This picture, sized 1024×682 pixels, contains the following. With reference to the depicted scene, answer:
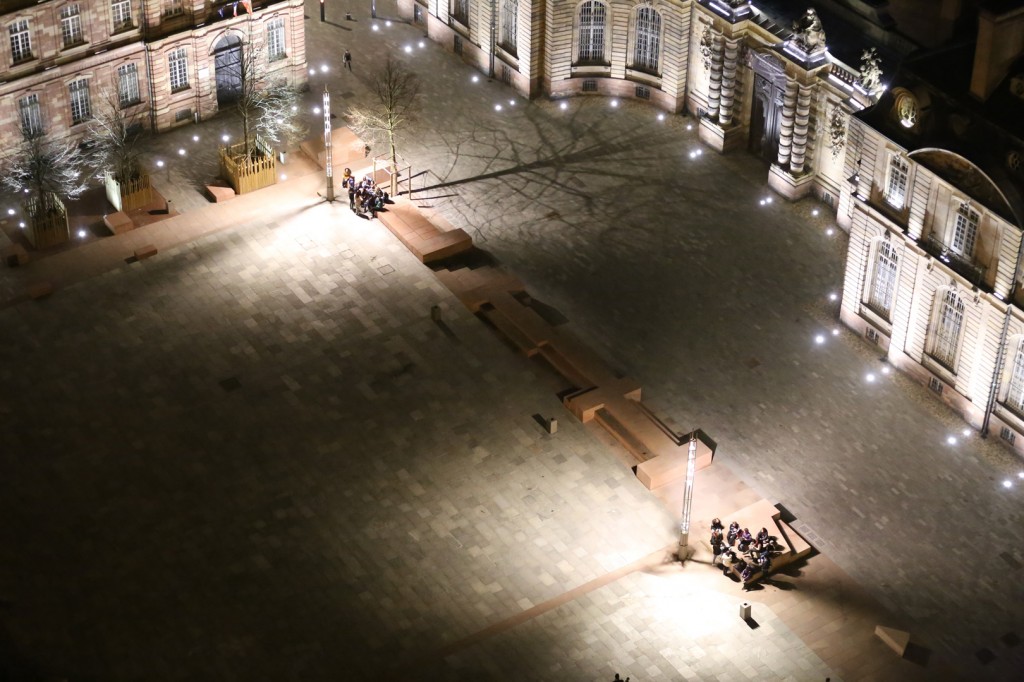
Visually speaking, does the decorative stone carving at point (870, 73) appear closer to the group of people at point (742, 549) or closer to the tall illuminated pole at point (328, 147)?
the group of people at point (742, 549)

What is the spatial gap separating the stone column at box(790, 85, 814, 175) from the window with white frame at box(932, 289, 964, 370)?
16158mm

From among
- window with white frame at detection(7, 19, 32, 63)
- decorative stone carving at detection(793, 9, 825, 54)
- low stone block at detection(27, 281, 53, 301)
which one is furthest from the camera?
window with white frame at detection(7, 19, 32, 63)

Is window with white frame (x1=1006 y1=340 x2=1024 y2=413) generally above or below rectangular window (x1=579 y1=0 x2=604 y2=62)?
below

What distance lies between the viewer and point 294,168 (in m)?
118

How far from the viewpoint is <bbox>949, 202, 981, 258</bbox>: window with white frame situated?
96.2m

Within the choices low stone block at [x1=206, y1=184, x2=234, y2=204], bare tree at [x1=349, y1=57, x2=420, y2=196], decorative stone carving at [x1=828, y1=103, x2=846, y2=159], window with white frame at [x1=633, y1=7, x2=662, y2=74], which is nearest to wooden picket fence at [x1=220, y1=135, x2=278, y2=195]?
low stone block at [x1=206, y1=184, x2=234, y2=204]

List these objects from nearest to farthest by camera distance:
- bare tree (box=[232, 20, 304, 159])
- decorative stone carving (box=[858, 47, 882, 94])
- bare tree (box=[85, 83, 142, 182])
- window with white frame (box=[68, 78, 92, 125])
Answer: decorative stone carving (box=[858, 47, 882, 94])
window with white frame (box=[68, 78, 92, 125])
bare tree (box=[85, 83, 142, 182])
bare tree (box=[232, 20, 304, 159])

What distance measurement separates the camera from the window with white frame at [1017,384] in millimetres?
96562

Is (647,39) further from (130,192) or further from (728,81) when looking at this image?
(130,192)

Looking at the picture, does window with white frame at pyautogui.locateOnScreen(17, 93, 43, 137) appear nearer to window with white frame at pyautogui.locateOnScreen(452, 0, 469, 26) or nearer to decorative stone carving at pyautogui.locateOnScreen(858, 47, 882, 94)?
window with white frame at pyautogui.locateOnScreen(452, 0, 469, 26)

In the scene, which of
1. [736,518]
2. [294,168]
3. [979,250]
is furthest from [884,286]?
[294,168]

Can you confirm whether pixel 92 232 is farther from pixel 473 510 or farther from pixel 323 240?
pixel 473 510

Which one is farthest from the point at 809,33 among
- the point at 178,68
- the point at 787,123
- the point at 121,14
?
the point at 121,14

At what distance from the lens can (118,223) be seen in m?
112
